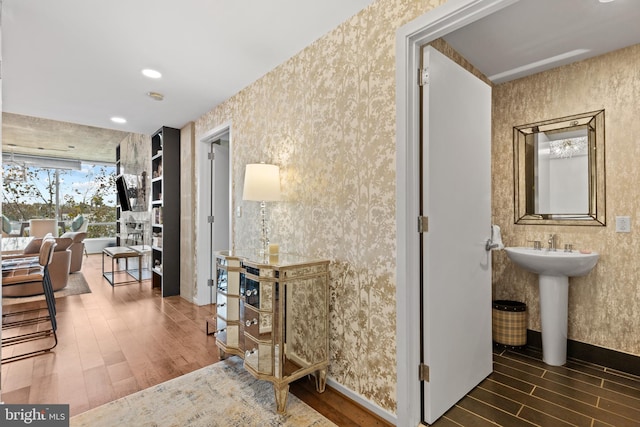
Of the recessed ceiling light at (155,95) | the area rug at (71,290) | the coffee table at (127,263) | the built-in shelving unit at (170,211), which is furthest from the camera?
the coffee table at (127,263)

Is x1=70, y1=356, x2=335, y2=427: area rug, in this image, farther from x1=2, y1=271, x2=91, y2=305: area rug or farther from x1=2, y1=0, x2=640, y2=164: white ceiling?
x1=2, y1=271, x2=91, y2=305: area rug

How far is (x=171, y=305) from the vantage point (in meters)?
3.99

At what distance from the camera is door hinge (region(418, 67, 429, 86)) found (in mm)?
1725

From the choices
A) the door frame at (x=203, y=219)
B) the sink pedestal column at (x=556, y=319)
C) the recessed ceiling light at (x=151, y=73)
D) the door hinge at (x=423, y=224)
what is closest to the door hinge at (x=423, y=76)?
the door hinge at (x=423, y=224)

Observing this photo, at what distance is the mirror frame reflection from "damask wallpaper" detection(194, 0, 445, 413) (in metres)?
1.81

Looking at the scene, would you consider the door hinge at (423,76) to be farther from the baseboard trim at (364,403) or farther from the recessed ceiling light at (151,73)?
the recessed ceiling light at (151,73)

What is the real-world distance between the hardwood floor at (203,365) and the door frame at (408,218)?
285 mm

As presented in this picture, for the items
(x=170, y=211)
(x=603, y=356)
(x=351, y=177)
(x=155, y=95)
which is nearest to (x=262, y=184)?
(x=351, y=177)

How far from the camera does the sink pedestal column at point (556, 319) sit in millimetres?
2387

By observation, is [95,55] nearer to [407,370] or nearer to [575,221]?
[407,370]

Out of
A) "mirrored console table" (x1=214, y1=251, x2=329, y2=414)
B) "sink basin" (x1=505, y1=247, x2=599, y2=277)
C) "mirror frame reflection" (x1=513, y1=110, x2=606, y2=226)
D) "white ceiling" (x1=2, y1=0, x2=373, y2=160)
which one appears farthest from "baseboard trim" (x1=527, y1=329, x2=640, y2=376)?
"white ceiling" (x1=2, y1=0, x2=373, y2=160)

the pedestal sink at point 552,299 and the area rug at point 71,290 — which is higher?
the pedestal sink at point 552,299

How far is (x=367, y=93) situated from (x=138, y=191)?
18.3 ft

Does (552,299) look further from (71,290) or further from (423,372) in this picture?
(71,290)
